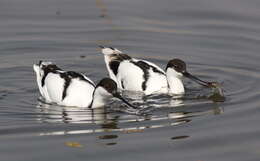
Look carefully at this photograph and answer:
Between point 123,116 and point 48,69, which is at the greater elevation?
point 48,69

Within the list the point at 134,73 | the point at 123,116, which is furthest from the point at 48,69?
the point at 123,116

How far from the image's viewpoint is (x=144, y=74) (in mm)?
14289

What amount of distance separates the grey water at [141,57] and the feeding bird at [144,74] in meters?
0.27

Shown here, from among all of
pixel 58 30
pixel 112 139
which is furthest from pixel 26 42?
pixel 112 139

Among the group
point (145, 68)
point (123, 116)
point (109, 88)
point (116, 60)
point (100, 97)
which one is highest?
point (116, 60)

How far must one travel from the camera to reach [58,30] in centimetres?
1669

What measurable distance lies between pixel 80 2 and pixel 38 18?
54.4 inches

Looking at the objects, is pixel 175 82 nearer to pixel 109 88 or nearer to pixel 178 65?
pixel 178 65

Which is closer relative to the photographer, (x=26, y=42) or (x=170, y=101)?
(x=170, y=101)

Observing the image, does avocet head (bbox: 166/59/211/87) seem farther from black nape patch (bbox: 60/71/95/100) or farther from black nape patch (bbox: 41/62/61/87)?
black nape patch (bbox: 41/62/61/87)

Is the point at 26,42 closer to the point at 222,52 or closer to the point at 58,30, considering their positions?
the point at 58,30

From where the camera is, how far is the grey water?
10656 mm

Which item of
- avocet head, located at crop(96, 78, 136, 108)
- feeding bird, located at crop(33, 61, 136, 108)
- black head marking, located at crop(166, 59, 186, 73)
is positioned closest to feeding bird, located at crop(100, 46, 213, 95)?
black head marking, located at crop(166, 59, 186, 73)

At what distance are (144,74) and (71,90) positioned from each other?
174 cm
